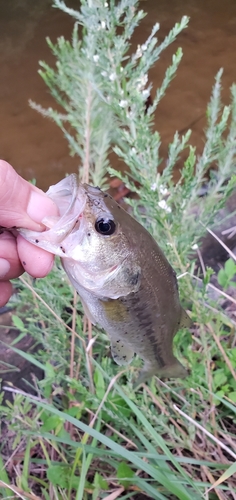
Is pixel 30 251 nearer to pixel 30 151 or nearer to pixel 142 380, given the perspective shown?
pixel 142 380

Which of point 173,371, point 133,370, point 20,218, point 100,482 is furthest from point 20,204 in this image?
point 100,482

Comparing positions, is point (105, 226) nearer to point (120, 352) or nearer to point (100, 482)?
point (120, 352)

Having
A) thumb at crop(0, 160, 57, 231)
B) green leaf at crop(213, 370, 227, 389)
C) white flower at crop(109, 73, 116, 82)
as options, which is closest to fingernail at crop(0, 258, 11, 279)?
thumb at crop(0, 160, 57, 231)

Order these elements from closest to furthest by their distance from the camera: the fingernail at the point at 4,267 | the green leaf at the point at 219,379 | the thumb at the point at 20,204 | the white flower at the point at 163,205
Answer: the thumb at the point at 20,204 → the fingernail at the point at 4,267 → the white flower at the point at 163,205 → the green leaf at the point at 219,379

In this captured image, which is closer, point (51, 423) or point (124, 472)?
point (124, 472)

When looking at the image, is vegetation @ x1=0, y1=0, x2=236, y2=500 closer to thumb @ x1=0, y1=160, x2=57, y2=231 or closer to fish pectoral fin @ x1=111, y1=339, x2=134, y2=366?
fish pectoral fin @ x1=111, y1=339, x2=134, y2=366

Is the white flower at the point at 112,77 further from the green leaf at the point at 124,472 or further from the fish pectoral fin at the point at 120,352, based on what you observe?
the green leaf at the point at 124,472

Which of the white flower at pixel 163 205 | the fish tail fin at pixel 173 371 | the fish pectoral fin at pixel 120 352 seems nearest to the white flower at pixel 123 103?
the white flower at pixel 163 205
